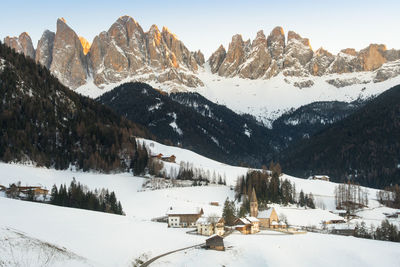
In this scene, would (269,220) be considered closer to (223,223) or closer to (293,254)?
(223,223)

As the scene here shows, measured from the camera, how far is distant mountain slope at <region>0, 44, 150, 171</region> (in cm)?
13488

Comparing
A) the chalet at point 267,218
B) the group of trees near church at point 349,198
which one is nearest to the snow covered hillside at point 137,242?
the chalet at point 267,218

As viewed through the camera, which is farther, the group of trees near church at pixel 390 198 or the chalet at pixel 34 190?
the group of trees near church at pixel 390 198

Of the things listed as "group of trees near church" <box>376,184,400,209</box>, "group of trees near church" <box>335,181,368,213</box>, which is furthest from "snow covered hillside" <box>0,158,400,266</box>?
"group of trees near church" <box>376,184,400,209</box>

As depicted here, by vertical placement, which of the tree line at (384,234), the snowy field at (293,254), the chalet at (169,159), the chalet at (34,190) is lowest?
the snowy field at (293,254)

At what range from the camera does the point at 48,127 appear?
482 feet

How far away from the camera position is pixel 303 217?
104250 mm

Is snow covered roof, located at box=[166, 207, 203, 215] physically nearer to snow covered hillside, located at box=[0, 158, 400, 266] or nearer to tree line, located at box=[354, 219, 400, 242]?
snow covered hillside, located at box=[0, 158, 400, 266]

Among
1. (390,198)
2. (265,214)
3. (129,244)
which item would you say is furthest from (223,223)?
(390,198)

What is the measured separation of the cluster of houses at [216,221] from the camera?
77.5m

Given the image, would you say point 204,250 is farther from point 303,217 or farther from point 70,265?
point 303,217

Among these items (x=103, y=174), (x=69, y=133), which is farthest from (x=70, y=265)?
(x=69, y=133)

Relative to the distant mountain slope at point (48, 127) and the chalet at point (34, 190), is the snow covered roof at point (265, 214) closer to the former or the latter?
the chalet at point (34, 190)

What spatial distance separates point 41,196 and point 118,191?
26.8 meters
